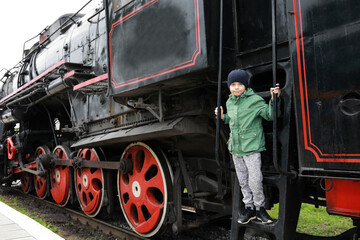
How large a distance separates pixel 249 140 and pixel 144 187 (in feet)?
6.43

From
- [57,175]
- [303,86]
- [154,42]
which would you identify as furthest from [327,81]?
[57,175]

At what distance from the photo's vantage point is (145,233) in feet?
12.4

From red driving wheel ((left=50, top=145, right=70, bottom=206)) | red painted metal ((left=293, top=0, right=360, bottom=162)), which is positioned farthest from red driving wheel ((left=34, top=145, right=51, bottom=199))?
red painted metal ((left=293, top=0, right=360, bottom=162))

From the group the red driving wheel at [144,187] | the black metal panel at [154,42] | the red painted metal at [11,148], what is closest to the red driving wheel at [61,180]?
the red painted metal at [11,148]

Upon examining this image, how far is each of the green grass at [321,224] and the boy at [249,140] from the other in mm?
2316

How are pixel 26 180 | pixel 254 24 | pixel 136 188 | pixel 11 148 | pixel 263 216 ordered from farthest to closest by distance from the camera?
pixel 26 180
pixel 11 148
pixel 136 188
pixel 254 24
pixel 263 216

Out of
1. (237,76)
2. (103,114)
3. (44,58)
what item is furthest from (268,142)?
(44,58)

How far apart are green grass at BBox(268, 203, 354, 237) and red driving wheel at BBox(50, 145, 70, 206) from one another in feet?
11.7

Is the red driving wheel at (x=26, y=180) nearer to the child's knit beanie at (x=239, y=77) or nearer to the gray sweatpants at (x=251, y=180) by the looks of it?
the gray sweatpants at (x=251, y=180)

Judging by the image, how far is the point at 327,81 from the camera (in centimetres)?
178

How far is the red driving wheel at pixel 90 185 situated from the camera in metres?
4.70

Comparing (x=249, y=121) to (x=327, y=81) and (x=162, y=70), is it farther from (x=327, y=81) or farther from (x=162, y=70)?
(x=162, y=70)

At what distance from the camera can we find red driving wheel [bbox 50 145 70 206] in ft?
19.0

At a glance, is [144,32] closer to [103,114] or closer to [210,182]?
[210,182]
